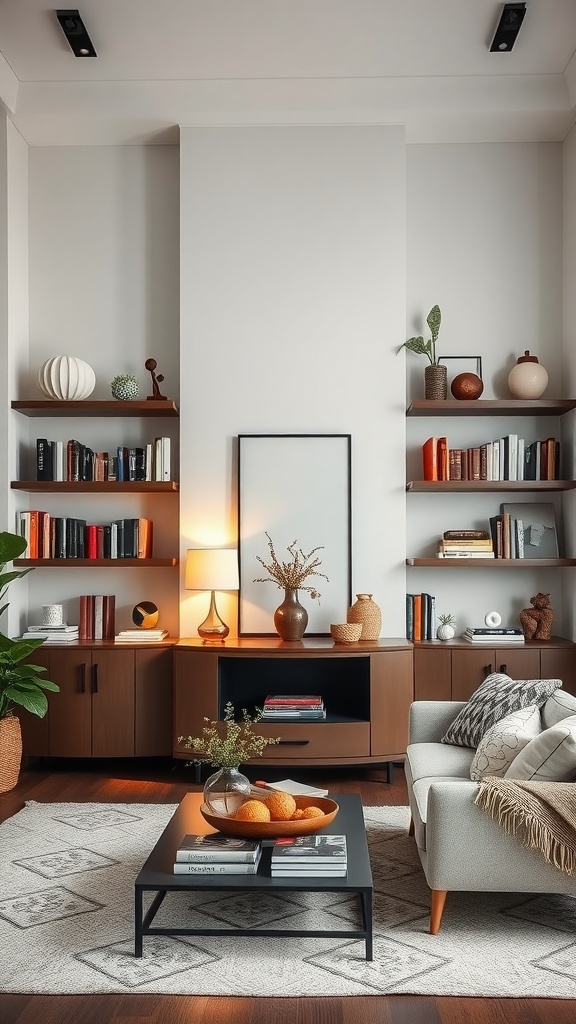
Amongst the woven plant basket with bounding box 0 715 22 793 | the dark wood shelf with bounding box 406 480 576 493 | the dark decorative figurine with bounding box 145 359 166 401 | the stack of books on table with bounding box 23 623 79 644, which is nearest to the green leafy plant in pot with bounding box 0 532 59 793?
the woven plant basket with bounding box 0 715 22 793

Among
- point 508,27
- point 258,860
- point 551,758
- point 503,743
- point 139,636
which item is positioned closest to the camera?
point 258,860

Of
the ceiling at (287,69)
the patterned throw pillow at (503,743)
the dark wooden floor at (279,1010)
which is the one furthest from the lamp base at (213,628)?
the ceiling at (287,69)

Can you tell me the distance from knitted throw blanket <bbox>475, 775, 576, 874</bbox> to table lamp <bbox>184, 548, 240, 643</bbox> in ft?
7.97

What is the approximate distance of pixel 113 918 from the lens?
10.2 ft

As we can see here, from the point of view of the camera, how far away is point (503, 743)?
3320 mm

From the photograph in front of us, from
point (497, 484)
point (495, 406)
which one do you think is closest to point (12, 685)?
point (497, 484)

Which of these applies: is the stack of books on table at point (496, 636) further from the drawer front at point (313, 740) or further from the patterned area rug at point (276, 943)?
the patterned area rug at point (276, 943)

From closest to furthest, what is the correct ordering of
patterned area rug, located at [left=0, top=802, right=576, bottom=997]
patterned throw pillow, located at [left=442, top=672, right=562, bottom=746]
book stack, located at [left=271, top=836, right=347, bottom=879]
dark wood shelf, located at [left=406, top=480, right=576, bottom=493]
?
patterned area rug, located at [left=0, top=802, right=576, bottom=997] → book stack, located at [left=271, top=836, right=347, bottom=879] → patterned throw pillow, located at [left=442, top=672, right=562, bottom=746] → dark wood shelf, located at [left=406, top=480, right=576, bottom=493]

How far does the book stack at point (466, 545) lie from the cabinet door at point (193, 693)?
58.5 inches

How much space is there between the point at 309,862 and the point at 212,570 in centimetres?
245

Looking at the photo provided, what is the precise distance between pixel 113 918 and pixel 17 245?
12.9 feet

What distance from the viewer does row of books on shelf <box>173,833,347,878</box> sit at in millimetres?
2809

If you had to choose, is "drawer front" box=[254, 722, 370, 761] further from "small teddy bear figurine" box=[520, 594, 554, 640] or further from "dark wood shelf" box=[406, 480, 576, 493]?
"dark wood shelf" box=[406, 480, 576, 493]

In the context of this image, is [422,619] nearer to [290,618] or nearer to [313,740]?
[290,618]
